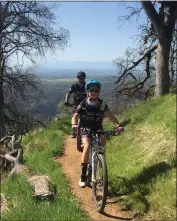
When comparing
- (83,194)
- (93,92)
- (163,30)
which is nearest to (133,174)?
(83,194)

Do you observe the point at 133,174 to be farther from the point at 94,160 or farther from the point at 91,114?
the point at 91,114

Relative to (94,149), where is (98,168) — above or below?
below

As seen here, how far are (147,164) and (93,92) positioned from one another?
1963 mm

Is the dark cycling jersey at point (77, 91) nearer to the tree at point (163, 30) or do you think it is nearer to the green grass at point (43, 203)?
the green grass at point (43, 203)

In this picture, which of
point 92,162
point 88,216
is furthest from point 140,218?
point 92,162

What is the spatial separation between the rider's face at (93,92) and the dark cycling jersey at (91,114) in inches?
7.1

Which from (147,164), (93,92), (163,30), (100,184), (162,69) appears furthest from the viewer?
(162,69)

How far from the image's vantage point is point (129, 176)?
7.95 meters

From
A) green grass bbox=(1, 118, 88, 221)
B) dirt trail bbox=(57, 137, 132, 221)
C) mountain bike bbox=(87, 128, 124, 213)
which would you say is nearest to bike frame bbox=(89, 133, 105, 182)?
mountain bike bbox=(87, 128, 124, 213)

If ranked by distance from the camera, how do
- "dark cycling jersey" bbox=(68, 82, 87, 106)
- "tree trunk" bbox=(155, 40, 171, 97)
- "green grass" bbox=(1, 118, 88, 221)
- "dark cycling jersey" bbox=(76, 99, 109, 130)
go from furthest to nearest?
1. "tree trunk" bbox=(155, 40, 171, 97)
2. "dark cycling jersey" bbox=(68, 82, 87, 106)
3. "dark cycling jersey" bbox=(76, 99, 109, 130)
4. "green grass" bbox=(1, 118, 88, 221)

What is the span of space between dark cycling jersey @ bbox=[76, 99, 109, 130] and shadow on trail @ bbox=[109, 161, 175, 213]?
126cm

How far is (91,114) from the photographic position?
7.67 meters

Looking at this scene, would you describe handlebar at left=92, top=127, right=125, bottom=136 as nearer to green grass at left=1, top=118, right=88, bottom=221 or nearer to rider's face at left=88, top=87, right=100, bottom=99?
rider's face at left=88, top=87, right=100, bottom=99

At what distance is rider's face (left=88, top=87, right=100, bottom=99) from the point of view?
7.54m
